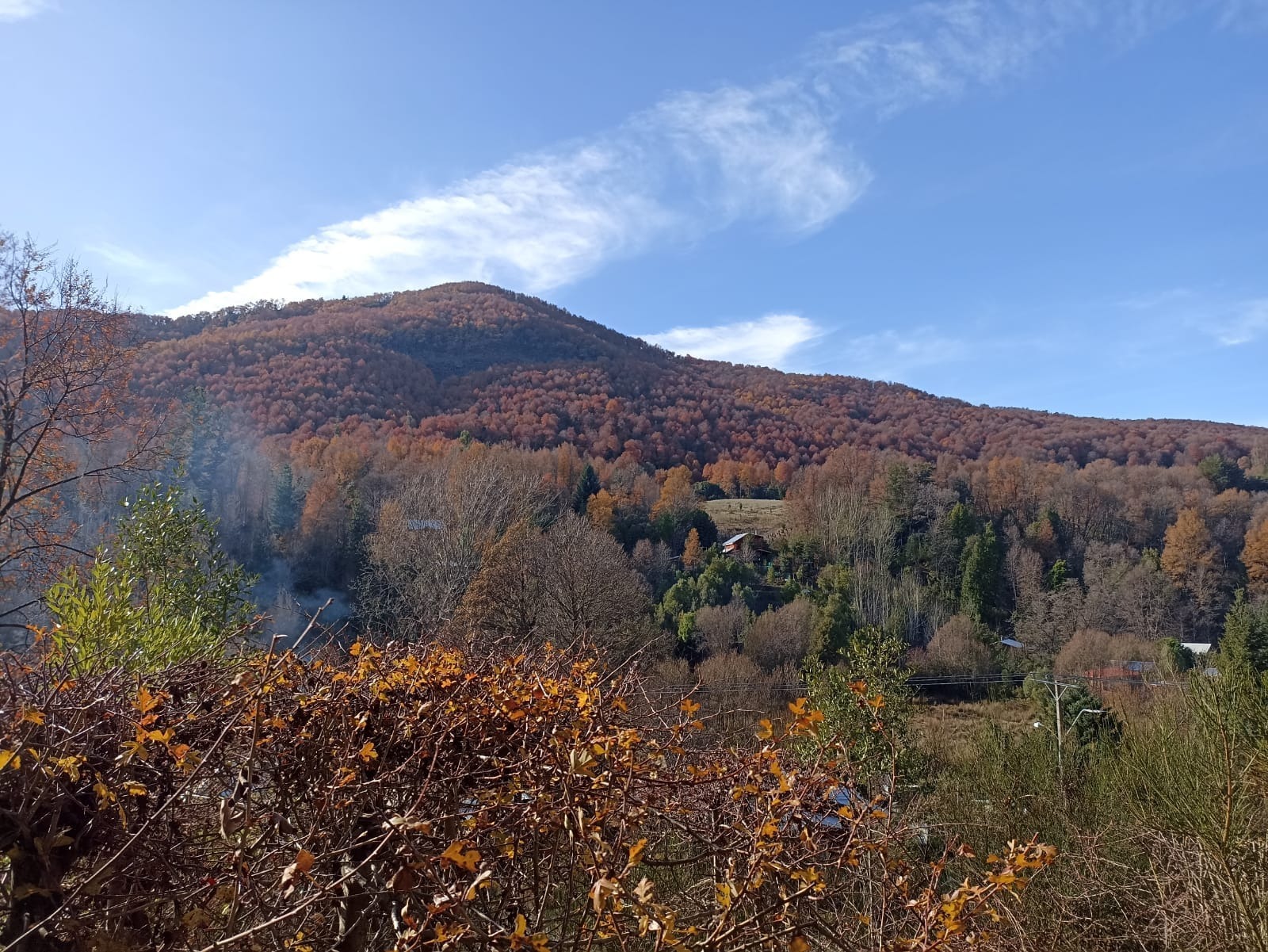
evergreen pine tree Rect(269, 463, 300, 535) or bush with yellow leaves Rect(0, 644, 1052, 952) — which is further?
evergreen pine tree Rect(269, 463, 300, 535)

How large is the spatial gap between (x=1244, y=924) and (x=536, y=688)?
5799 millimetres

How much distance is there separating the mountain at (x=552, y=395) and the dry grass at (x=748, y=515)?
7777mm

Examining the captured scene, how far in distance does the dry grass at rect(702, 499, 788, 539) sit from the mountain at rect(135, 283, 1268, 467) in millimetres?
7777

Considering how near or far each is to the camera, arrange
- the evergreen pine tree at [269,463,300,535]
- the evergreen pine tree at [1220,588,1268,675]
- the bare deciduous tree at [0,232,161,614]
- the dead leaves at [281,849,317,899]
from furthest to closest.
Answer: the evergreen pine tree at [269,463,300,535] → the evergreen pine tree at [1220,588,1268,675] → the bare deciduous tree at [0,232,161,614] → the dead leaves at [281,849,317,899]

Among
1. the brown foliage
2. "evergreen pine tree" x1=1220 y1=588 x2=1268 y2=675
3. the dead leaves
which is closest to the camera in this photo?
the dead leaves

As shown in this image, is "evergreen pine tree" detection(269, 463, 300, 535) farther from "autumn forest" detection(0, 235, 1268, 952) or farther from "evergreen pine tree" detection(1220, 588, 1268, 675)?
Result: "evergreen pine tree" detection(1220, 588, 1268, 675)

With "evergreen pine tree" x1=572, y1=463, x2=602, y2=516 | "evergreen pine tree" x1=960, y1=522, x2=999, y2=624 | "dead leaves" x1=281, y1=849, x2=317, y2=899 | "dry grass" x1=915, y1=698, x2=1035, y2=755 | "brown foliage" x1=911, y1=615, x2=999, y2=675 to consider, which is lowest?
"dry grass" x1=915, y1=698, x2=1035, y2=755

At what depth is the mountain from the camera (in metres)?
62.1

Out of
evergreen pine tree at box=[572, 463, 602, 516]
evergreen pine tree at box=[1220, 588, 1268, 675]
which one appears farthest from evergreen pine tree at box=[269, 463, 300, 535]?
evergreen pine tree at box=[1220, 588, 1268, 675]

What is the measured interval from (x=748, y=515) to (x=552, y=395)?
26254 millimetres

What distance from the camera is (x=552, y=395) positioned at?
77.7 metres

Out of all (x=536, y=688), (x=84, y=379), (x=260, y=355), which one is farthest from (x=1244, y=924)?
(x=260, y=355)

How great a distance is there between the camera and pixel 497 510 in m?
26.5

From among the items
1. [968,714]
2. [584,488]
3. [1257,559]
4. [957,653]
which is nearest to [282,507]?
[584,488]
